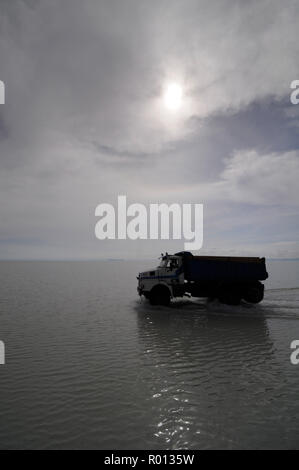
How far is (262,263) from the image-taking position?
19531mm

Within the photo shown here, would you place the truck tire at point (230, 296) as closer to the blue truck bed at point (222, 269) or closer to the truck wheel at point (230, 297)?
the truck wheel at point (230, 297)

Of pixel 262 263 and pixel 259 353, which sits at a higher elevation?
pixel 262 263

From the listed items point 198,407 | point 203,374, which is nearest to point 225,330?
point 203,374

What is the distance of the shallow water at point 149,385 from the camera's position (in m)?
5.04

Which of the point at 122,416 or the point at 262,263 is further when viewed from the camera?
the point at 262,263

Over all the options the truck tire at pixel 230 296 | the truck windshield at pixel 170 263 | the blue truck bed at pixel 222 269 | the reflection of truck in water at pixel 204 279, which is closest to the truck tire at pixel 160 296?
the reflection of truck in water at pixel 204 279

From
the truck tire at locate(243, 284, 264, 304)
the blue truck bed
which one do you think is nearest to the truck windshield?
the blue truck bed

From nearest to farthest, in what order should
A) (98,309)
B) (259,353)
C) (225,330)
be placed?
(259,353), (225,330), (98,309)

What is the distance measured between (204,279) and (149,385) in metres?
12.5

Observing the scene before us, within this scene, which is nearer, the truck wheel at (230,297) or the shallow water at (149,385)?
the shallow water at (149,385)

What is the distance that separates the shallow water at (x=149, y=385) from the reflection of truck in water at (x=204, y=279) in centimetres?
461

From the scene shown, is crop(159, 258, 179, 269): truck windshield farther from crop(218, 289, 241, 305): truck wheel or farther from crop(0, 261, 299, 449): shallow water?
crop(0, 261, 299, 449): shallow water

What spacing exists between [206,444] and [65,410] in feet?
9.91

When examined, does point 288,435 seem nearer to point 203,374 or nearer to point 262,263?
point 203,374
